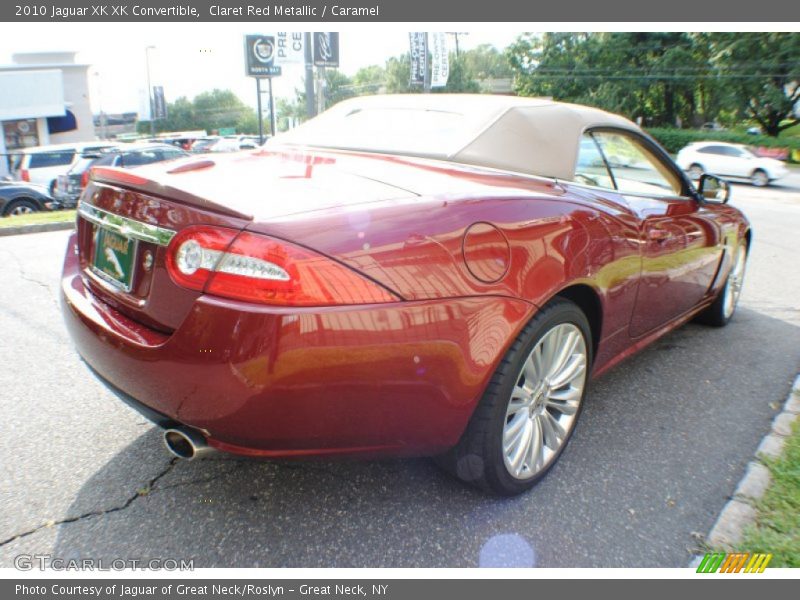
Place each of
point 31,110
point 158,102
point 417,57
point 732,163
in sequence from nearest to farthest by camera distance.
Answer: point 732,163 → point 417,57 → point 31,110 → point 158,102

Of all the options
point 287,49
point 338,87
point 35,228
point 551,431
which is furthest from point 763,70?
point 338,87

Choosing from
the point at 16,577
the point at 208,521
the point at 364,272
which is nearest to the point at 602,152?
the point at 364,272

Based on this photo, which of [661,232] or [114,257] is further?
[661,232]

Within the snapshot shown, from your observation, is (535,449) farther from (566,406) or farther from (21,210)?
(21,210)

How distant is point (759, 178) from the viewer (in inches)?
824

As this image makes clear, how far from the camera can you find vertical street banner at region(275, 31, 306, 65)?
628 inches

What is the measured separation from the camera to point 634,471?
8.45 feet

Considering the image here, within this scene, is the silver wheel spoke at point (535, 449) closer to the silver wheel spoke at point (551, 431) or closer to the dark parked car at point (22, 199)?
the silver wheel spoke at point (551, 431)

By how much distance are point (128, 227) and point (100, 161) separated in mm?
12163

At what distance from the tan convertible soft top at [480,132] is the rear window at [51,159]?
16.9m

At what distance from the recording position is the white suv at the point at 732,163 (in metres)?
20.8

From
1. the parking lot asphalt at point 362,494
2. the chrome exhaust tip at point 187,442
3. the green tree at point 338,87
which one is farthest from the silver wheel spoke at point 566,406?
the green tree at point 338,87

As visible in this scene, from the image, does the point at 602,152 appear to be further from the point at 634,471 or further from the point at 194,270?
the point at 194,270

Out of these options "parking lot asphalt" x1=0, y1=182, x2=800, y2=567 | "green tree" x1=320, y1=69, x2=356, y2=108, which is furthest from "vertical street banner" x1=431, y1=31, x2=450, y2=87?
"green tree" x1=320, y1=69, x2=356, y2=108
